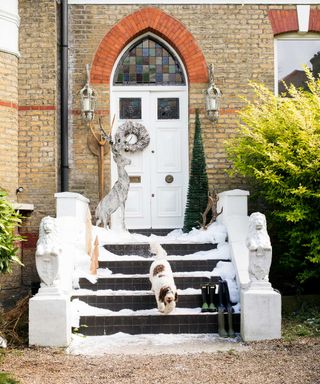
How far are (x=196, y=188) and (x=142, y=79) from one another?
2.43 meters

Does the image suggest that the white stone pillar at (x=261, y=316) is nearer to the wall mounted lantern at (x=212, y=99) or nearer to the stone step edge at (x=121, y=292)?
the stone step edge at (x=121, y=292)

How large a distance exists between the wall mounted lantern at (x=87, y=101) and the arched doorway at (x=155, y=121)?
54 centimetres

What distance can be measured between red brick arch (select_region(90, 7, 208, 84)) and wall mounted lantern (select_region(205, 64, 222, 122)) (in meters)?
0.20

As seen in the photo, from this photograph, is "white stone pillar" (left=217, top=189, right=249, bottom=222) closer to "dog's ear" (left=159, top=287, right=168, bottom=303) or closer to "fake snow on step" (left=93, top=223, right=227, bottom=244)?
"fake snow on step" (left=93, top=223, right=227, bottom=244)

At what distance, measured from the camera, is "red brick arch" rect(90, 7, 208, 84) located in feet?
40.1

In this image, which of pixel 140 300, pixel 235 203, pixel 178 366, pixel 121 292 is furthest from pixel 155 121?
pixel 178 366

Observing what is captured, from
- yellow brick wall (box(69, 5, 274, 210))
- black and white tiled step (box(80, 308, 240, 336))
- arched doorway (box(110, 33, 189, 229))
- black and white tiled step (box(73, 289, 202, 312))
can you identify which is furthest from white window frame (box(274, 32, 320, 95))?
black and white tiled step (box(80, 308, 240, 336))

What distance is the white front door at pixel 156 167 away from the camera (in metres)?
12.4

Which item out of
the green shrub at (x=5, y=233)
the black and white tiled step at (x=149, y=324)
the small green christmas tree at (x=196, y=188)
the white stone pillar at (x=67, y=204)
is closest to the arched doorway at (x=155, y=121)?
the small green christmas tree at (x=196, y=188)

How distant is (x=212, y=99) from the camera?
12.0 m

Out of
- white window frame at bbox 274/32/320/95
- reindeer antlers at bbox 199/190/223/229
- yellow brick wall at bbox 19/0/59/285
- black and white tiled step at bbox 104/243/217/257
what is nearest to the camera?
black and white tiled step at bbox 104/243/217/257

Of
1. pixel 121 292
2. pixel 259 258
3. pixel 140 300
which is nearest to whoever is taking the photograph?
pixel 259 258

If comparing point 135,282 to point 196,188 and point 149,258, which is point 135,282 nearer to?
point 149,258

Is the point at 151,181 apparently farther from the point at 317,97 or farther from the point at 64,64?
the point at 317,97
